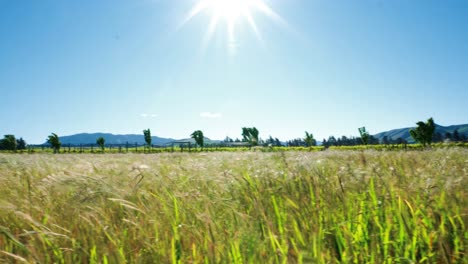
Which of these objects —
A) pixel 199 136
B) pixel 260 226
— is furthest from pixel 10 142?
pixel 260 226

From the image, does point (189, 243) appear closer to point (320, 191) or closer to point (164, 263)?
point (164, 263)

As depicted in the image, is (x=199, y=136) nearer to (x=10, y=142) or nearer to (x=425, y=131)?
(x=10, y=142)

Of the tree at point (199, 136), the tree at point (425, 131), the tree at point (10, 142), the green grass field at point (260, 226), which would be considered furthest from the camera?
the tree at point (199, 136)

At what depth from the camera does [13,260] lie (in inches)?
67.6

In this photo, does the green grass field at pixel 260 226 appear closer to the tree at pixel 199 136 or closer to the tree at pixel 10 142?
the tree at pixel 199 136

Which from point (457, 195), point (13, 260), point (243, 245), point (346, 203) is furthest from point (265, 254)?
point (457, 195)

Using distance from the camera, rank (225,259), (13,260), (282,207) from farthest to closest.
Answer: (282,207)
(13,260)
(225,259)

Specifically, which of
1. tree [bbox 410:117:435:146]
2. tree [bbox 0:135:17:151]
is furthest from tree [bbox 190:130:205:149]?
tree [bbox 410:117:435:146]

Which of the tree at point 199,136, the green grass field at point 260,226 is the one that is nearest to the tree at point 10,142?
the tree at point 199,136

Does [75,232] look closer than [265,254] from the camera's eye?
No

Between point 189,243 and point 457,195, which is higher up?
point 457,195

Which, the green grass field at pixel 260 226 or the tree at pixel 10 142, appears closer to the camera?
the green grass field at pixel 260 226

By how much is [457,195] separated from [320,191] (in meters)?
1.00

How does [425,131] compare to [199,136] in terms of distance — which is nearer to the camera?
[425,131]
